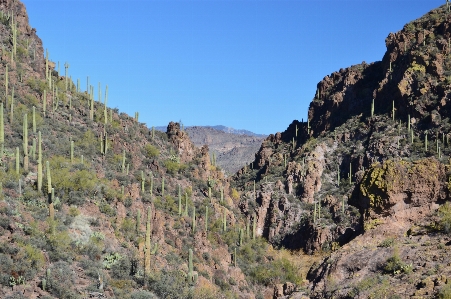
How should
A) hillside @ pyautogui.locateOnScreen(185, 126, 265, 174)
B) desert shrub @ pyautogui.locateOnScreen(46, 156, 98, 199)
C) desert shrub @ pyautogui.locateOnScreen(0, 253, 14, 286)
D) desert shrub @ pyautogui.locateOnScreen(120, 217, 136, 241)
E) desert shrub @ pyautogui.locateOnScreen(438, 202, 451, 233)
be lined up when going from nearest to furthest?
desert shrub @ pyautogui.locateOnScreen(438, 202, 451, 233)
desert shrub @ pyautogui.locateOnScreen(0, 253, 14, 286)
desert shrub @ pyautogui.locateOnScreen(46, 156, 98, 199)
desert shrub @ pyautogui.locateOnScreen(120, 217, 136, 241)
hillside @ pyautogui.locateOnScreen(185, 126, 265, 174)

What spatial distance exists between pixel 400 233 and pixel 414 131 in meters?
32.5

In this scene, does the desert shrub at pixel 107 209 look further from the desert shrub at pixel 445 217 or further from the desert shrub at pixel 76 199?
the desert shrub at pixel 445 217

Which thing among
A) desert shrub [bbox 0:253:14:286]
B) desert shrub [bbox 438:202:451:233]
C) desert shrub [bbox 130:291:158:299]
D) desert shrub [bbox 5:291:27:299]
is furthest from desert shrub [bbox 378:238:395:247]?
desert shrub [bbox 0:253:14:286]

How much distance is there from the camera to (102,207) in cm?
3084

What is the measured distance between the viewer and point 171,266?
29922 millimetres

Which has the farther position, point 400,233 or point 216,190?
point 216,190

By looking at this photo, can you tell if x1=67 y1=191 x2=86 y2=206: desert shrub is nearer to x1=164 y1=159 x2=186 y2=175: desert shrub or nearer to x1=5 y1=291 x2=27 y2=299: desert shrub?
x1=5 y1=291 x2=27 y2=299: desert shrub

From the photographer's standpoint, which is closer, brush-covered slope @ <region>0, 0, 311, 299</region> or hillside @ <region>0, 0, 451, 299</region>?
hillside @ <region>0, 0, 451, 299</region>

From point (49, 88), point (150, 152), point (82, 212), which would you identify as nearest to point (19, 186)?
point (82, 212)

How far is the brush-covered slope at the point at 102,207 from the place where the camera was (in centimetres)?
2342

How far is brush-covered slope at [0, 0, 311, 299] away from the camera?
23422 mm

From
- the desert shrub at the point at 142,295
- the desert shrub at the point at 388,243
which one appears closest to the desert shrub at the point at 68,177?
the desert shrub at the point at 142,295

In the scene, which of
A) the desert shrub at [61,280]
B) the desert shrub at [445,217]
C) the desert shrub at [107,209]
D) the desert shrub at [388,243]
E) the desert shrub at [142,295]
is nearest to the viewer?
the desert shrub at [445,217]

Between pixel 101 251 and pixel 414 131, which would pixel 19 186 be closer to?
pixel 101 251
